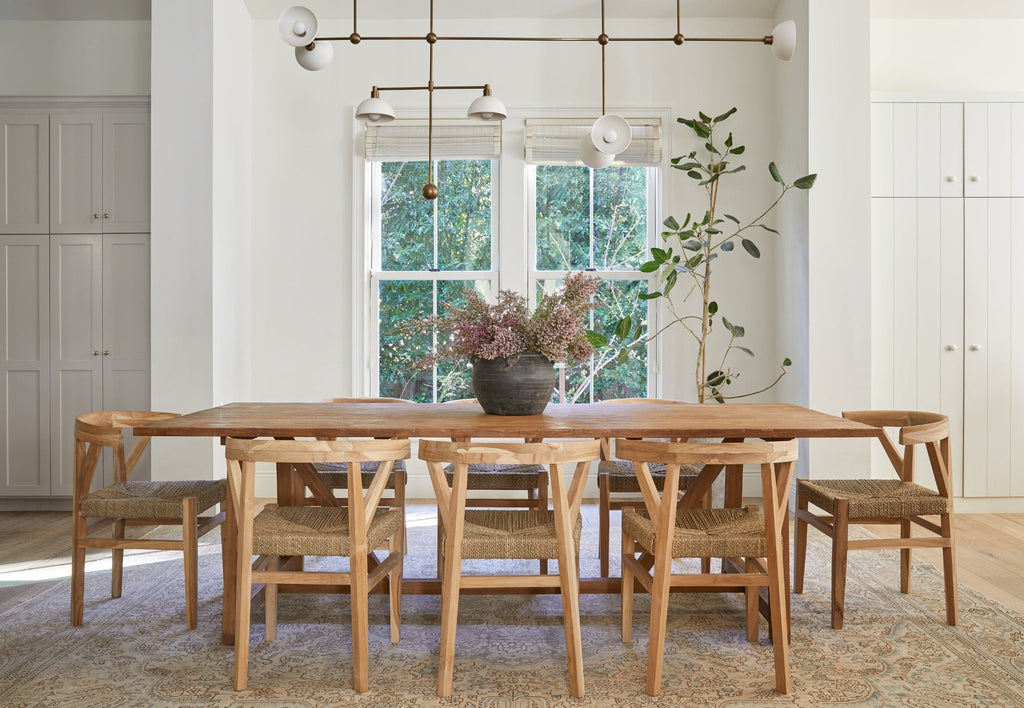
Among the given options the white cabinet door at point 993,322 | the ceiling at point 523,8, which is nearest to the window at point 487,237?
the ceiling at point 523,8

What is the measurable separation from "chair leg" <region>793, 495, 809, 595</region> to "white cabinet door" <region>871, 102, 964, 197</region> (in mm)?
2510

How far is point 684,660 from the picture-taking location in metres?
2.47

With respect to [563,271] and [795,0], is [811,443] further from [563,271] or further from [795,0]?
[795,0]

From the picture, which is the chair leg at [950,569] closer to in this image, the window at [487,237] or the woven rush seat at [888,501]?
the woven rush seat at [888,501]

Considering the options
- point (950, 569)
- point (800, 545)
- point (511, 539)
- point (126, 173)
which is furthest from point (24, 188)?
point (950, 569)

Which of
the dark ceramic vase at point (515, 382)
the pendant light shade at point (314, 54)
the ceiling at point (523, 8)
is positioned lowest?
the dark ceramic vase at point (515, 382)

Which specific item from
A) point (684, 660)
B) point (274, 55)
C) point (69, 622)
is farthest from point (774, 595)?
point (274, 55)

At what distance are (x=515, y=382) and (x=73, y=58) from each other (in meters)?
4.14

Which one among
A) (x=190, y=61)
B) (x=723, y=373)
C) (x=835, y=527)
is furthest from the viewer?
(x=723, y=373)

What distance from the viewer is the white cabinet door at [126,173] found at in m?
4.77

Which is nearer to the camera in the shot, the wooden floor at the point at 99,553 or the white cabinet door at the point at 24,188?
the wooden floor at the point at 99,553

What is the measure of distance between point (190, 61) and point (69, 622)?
3.26 metres

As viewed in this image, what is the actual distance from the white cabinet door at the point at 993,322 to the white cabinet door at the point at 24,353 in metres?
5.87

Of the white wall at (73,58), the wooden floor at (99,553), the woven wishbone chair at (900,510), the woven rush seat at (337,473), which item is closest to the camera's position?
the woven wishbone chair at (900,510)
